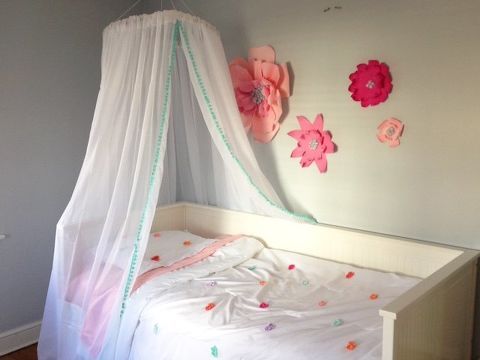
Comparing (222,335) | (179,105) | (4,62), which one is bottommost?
(222,335)

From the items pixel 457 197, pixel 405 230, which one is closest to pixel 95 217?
pixel 405 230

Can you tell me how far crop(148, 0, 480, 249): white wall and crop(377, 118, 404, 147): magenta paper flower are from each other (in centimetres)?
3

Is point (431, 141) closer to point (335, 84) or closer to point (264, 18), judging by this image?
point (335, 84)

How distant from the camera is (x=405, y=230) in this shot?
2629 mm

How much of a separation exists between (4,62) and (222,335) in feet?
7.57

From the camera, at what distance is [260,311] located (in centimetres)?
218

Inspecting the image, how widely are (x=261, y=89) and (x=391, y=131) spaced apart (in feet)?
3.14

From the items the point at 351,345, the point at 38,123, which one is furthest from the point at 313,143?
the point at 38,123

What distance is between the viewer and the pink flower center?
313cm

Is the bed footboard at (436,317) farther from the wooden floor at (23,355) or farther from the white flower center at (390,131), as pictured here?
the wooden floor at (23,355)

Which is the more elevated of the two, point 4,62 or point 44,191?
point 4,62

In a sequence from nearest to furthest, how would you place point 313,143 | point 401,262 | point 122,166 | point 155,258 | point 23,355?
point 122,166 < point 401,262 < point 155,258 < point 313,143 < point 23,355

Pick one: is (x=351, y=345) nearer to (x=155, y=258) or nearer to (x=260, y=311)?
(x=260, y=311)

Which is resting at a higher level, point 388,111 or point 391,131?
point 388,111
